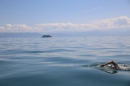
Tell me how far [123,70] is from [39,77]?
6691mm

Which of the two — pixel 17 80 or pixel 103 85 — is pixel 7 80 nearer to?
pixel 17 80

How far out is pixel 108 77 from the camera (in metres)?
11.2

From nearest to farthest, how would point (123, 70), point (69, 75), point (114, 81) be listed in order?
point (114, 81), point (69, 75), point (123, 70)

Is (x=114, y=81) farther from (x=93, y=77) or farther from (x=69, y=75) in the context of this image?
(x=69, y=75)

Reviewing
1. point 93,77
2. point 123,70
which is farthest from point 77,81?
point 123,70

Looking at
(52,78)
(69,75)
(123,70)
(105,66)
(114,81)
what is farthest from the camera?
(105,66)

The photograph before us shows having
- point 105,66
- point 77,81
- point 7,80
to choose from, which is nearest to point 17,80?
point 7,80

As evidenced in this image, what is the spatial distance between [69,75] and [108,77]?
261cm

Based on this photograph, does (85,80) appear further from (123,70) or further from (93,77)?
(123,70)

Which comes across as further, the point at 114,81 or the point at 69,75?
the point at 69,75

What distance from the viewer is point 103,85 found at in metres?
9.49

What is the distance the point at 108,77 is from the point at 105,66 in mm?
3572

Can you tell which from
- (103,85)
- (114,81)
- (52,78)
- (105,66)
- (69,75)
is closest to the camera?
(103,85)

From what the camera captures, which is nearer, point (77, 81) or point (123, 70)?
point (77, 81)
